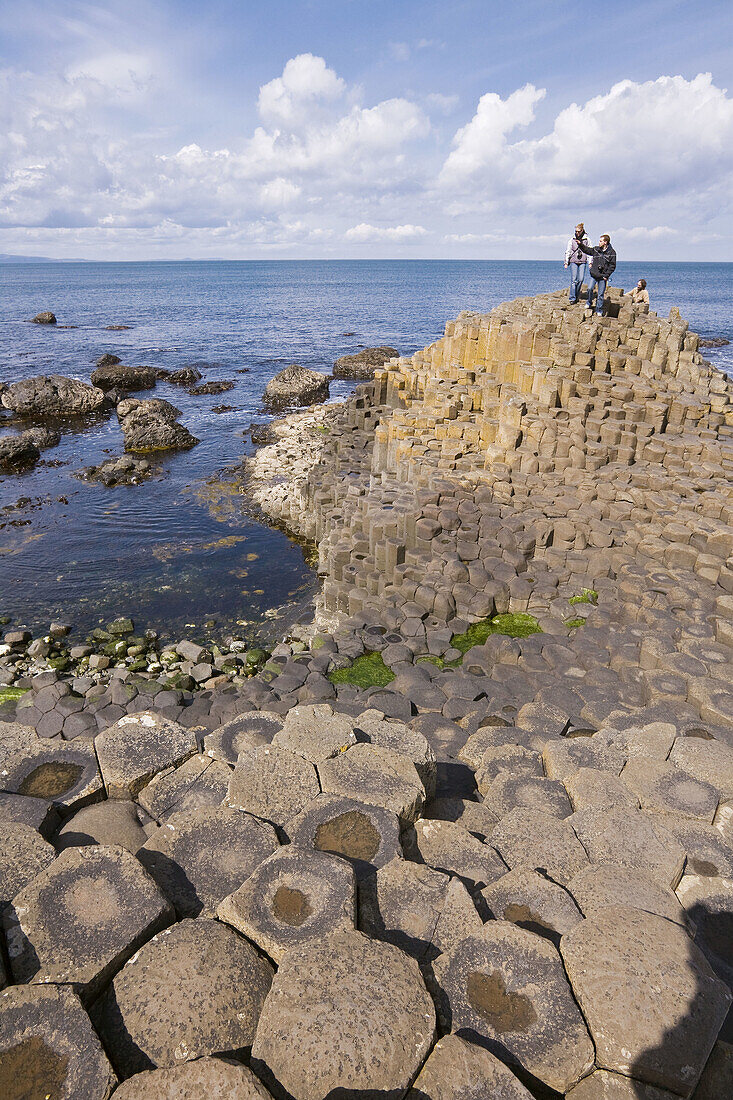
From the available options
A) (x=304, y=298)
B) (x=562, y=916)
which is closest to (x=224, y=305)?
(x=304, y=298)

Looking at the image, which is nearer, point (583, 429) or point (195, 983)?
A: point (195, 983)

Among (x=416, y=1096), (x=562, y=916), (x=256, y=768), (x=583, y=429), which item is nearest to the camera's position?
(x=416, y=1096)

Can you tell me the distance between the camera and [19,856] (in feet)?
14.6

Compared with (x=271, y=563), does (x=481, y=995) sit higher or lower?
higher

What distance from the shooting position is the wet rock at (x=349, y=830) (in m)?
4.62

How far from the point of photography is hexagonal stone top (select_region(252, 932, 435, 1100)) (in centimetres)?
305

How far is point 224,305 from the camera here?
104m

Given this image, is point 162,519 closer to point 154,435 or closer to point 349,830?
point 154,435

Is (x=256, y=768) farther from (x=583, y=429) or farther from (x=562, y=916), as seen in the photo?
(x=583, y=429)

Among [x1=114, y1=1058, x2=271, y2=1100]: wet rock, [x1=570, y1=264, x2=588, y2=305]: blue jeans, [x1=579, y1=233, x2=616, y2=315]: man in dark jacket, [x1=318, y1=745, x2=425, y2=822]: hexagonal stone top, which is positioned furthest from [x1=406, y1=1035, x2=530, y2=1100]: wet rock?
[x1=570, y1=264, x2=588, y2=305]: blue jeans

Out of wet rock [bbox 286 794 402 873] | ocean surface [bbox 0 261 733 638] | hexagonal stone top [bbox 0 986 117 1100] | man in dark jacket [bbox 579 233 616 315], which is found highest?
man in dark jacket [bbox 579 233 616 315]

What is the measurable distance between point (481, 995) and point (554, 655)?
22.8 ft

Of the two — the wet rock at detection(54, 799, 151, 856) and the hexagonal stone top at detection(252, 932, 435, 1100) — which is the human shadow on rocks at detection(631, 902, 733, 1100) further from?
the wet rock at detection(54, 799, 151, 856)

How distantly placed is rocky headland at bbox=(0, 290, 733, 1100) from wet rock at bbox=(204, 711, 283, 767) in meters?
0.04
